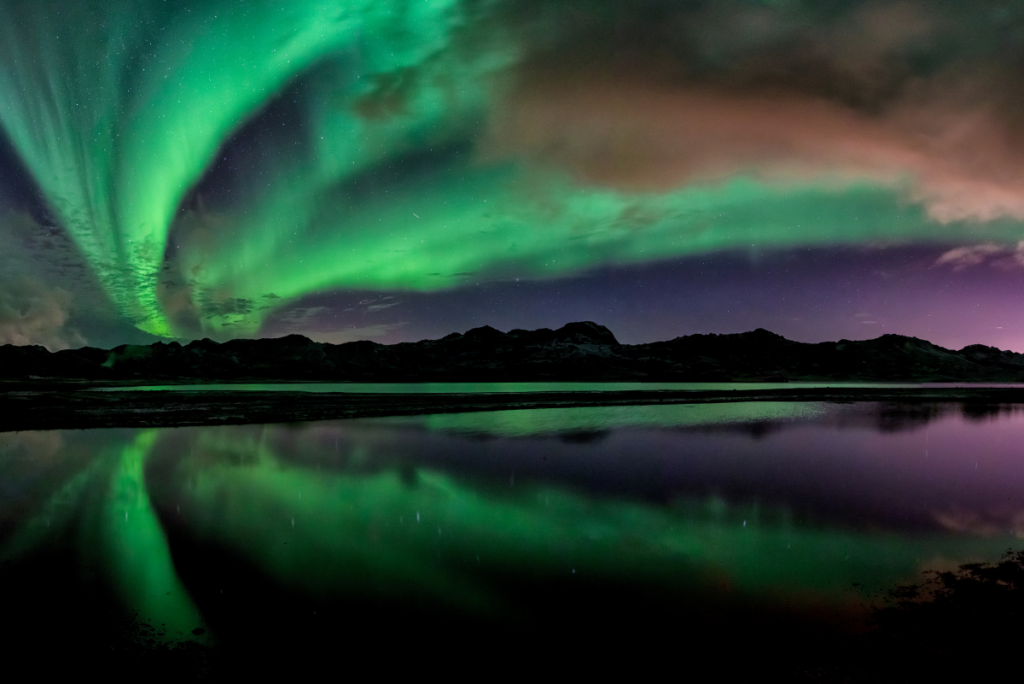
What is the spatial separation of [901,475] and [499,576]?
69.4ft

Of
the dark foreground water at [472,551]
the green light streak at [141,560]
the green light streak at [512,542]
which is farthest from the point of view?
the green light streak at [512,542]

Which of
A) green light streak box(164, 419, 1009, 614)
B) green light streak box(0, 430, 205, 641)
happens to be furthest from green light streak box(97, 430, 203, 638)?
green light streak box(164, 419, 1009, 614)

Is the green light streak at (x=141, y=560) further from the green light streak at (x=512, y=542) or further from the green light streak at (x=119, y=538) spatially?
the green light streak at (x=512, y=542)

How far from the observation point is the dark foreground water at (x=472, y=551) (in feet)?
28.7

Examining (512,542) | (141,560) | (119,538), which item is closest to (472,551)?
(512,542)

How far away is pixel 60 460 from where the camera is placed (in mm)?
26453

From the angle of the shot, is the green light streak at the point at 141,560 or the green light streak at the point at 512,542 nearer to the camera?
the green light streak at the point at 141,560

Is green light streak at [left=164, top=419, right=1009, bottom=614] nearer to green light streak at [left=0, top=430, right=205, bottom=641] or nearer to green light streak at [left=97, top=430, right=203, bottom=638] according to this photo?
green light streak at [left=97, top=430, right=203, bottom=638]

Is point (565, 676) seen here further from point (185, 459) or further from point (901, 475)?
point (185, 459)

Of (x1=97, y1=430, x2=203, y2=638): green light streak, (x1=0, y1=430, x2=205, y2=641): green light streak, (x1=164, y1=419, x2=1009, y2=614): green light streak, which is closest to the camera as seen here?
(x1=97, y1=430, x2=203, y2=638): green light streak

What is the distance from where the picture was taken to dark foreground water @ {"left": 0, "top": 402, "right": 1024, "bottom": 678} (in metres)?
8.74

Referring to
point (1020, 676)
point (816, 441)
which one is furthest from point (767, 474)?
point (1020, 676)

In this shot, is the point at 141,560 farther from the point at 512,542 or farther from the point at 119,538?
the point at 512,542

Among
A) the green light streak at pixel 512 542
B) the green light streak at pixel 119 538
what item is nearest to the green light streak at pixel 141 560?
the green light streak at pixel 119 538
